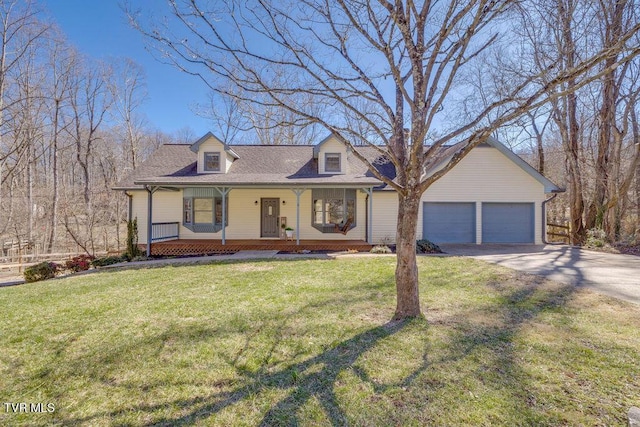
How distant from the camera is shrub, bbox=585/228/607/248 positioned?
38.4 feet

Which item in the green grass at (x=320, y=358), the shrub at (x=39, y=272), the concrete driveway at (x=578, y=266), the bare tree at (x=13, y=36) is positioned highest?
the bare tree at (x=13, y=36)

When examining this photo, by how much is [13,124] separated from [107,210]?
826 centimetres

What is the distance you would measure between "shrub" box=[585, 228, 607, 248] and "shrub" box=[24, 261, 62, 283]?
66.1 feet

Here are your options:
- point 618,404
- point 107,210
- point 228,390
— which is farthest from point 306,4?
point 107,210

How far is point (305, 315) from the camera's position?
4289mm

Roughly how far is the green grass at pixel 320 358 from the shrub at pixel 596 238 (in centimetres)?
952

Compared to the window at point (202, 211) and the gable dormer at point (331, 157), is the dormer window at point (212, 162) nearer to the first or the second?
the window at point (202, 211)

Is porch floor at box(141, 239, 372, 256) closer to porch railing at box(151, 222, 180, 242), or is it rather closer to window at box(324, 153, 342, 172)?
porch railing at box(151, 222, 180, 242)

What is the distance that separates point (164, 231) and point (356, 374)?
1237 centimetres

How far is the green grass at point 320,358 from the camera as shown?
225 centimetres

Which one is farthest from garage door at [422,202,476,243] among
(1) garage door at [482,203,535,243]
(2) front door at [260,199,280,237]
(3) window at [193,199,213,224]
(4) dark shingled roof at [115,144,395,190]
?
(3) window at [193,199,213,224]

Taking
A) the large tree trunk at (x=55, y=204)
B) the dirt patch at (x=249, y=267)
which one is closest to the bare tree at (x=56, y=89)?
the large tree trunk at (x=55, y=204)

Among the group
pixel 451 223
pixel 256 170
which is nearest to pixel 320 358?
pixel 256 170

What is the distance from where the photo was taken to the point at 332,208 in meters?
12.9
